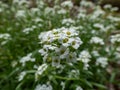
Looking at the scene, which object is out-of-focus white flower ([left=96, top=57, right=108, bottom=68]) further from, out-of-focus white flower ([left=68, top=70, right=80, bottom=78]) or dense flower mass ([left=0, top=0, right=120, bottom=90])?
out-of-focus white flower ([left=68, top=70, right=80, bottom=78])

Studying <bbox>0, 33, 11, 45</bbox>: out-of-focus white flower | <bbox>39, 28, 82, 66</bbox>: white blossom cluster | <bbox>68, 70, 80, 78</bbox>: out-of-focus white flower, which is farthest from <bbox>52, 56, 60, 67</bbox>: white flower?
<bbox>0, 33, 11, 45</bbox>: out-of-focus white flower

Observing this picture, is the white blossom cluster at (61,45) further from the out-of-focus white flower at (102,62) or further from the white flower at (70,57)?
the out-of-focus white flower at (102,62)

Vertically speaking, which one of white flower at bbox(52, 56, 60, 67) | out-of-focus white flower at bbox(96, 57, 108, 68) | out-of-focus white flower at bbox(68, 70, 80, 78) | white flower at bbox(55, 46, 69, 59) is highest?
white flower at bbox(55, 46, 69, 59)

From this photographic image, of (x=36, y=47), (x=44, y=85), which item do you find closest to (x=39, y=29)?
(x=36, y=47)

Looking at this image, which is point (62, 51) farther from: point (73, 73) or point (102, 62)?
point (102, 62)

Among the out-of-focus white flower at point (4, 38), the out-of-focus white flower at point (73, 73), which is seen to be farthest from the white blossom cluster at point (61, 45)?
the out-of-focus white flower at point (4, 38)

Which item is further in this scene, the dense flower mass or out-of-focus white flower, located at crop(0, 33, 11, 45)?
out-of-focus white flower, located at crop(0, 33, 11, 45)

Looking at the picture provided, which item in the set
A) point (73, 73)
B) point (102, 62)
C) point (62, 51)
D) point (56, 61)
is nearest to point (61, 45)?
point (62, 51)

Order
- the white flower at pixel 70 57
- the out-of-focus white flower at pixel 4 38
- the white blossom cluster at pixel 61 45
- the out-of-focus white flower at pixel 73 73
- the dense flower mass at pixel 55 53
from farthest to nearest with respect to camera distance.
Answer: the out-of-focus white flower at pixel 4 38
the out-of-focus white flower at pixel 73 73
the dense flower mass at pixel 55 53
the white flower at pixel 70 57
the white blossom cluster at pixel 61 45
